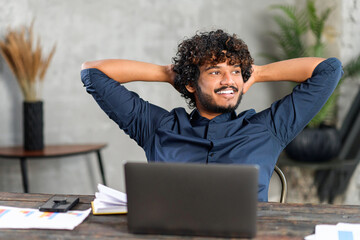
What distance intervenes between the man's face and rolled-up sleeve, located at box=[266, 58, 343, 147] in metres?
0.18

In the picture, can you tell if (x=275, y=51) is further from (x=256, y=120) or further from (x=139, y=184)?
(x=139, y=184)

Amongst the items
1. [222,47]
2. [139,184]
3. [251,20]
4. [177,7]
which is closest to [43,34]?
[177,7]

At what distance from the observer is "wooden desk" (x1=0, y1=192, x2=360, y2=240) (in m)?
1.33

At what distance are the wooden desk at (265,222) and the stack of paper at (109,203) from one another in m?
0.03

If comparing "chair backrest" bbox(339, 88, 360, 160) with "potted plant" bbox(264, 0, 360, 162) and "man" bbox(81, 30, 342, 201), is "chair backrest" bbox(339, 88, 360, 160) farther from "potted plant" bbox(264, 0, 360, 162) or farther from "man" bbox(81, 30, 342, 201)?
"man" bbox(81, 30, 342, 201)

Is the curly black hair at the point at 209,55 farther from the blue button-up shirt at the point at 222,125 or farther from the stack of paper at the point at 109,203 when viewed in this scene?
the stack of paper at the point at 109,203

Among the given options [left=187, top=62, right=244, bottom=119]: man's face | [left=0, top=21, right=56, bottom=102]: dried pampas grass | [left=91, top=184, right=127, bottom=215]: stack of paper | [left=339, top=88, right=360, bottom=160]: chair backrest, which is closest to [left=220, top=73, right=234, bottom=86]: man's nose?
[left=187, top=62, right=244, bottom=119]: man's face

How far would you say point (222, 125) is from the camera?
1949 mm

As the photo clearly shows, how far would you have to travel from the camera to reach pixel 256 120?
1979 mm

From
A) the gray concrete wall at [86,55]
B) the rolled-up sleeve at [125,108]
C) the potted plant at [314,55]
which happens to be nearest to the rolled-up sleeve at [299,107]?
the rolled-up sleeve at [125,108]

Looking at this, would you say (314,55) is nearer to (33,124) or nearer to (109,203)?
(33,124)

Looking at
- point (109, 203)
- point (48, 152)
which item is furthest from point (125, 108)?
A: point (48, 152)

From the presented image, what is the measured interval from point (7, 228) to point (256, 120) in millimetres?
1070

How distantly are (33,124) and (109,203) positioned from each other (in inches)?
79.2
